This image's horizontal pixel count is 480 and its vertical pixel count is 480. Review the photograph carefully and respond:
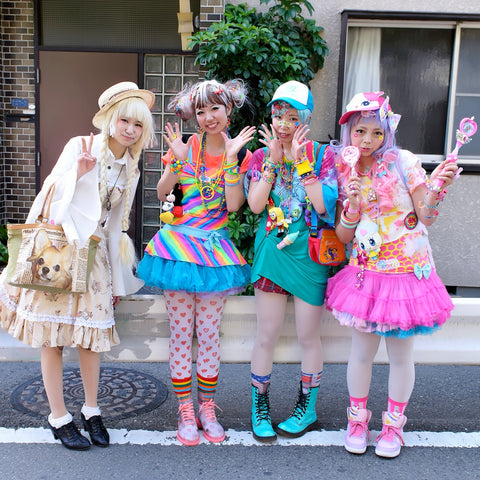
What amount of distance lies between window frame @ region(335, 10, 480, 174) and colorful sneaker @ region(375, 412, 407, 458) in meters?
3.59

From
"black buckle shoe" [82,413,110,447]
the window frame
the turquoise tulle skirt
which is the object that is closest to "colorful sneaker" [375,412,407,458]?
the turquoise tulle skirt

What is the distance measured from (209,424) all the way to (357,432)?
790 mm

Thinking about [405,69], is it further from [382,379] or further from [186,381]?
[186,381]

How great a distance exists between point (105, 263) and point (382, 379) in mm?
2194

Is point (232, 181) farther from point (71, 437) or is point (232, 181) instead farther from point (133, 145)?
point (71, 437)

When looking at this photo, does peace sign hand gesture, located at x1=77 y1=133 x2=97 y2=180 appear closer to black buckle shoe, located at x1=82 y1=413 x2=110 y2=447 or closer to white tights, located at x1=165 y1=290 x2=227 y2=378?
white tights, located at x1=165 y1=290 x2=227 y2=378

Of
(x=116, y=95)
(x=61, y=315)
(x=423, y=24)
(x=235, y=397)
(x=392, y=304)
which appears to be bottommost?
(x=235, y=397)

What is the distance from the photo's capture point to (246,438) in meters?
2.88

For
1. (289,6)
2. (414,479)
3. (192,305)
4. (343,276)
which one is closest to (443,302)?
(343,276)

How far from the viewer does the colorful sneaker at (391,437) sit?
2695 millimetres

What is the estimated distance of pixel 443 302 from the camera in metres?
2.59

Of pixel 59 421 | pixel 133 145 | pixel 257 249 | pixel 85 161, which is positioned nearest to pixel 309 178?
pixel 257 249

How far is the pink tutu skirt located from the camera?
251 cm

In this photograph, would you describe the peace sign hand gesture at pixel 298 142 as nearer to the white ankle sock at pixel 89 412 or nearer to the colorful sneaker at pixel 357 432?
the colorful sneaker at pixel 357 432
